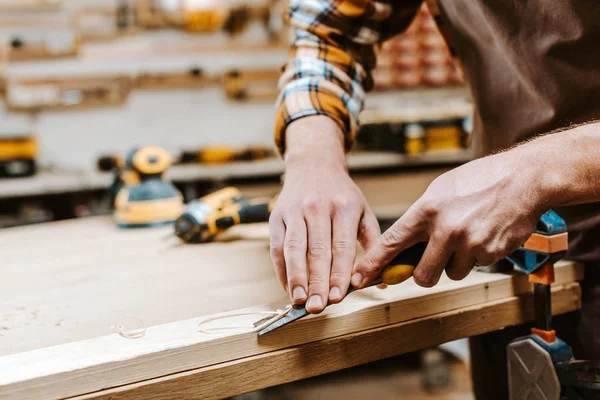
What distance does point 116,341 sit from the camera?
0.60 m

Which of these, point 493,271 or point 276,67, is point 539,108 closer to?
point 493,271

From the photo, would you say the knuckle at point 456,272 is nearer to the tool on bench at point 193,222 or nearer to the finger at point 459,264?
the finger at point 459,264

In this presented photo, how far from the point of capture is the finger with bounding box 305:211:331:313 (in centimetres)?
62

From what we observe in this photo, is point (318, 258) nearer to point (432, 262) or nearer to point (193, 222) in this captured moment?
point (432, 262)

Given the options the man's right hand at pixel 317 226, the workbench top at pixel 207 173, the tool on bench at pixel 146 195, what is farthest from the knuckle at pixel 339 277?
the workbench top at pixel 207 173

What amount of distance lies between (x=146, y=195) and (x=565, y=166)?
0.95 m

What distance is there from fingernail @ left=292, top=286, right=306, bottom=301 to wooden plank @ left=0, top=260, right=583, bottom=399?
3 cm

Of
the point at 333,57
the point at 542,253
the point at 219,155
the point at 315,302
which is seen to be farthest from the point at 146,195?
the point at 219,155

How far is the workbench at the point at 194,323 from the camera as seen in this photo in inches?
22.1

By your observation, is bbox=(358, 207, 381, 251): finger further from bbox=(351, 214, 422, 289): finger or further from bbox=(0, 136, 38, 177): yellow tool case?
bbox=(0, 136, 38, 177): yellow tool case

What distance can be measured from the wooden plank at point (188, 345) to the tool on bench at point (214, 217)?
0.46 meters

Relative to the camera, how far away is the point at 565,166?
583mm

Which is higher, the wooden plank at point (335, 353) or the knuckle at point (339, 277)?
the knuckle at point (339, 277)

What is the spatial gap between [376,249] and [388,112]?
2.63 metres
